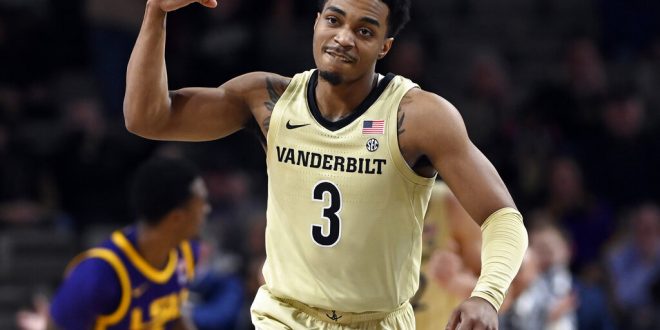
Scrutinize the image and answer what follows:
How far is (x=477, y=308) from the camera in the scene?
376 centimetres

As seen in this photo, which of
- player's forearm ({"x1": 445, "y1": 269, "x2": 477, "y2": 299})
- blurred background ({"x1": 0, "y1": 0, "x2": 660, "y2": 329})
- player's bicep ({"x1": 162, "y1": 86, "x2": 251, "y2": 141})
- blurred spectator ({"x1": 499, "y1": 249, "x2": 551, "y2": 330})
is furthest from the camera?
blurred background ({"x1": 0, "y1": 0, "x2": 660, "y2": 329})

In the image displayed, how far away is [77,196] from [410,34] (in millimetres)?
3564

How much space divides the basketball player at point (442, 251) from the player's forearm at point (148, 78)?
190cm

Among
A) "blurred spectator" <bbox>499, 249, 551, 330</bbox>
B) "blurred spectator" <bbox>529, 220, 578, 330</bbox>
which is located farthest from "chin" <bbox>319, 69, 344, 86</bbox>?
"blurred spectator" <bbox>529, 220, 578, 330</bbox>

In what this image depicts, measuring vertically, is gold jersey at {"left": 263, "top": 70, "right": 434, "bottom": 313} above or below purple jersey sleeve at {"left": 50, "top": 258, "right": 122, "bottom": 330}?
above

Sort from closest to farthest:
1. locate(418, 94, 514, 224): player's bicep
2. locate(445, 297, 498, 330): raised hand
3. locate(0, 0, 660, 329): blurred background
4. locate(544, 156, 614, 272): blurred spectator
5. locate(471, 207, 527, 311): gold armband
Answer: locate(445, 297, 498, 330): raised hand, locate(471, 207, 527, 311): gold armband, locate(418, 94, 514, 224): player's bicep, locate(0, 0, 660, 329): blurred background, locate(544, 156, 614, 272): blurred spectator

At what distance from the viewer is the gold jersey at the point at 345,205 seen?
422 centimetres

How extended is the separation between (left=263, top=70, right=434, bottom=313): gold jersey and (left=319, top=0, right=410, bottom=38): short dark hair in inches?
8.0

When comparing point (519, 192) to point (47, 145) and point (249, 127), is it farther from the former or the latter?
point (249, 127)

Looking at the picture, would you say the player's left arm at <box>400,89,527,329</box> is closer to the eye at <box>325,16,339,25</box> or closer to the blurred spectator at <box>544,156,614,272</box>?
the eye at <box>325,16,339,25</box>

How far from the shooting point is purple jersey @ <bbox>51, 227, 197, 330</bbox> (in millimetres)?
5590

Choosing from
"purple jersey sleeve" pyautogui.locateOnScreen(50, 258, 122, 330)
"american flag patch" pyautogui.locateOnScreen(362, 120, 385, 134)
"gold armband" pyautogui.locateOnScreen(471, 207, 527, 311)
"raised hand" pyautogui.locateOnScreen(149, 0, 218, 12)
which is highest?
"raised hand" pyautogui.locateOnScreen(149, 0, 218, 12)

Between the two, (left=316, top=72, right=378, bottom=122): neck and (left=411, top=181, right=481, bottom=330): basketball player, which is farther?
(left=411, top=181, right=481, bottom=330): basketball player

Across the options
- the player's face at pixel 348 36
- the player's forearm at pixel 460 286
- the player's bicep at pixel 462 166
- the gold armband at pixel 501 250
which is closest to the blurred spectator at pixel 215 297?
the player's forearm at pixel 460 286
